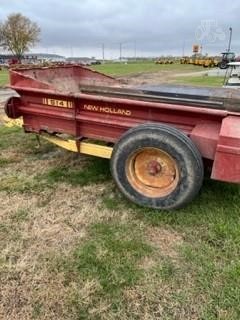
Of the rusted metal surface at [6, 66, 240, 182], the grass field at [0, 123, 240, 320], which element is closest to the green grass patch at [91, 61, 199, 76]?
the rusted metal surface at [6, 66, 240, 182]

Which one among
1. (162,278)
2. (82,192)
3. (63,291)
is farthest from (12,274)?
(82,192)

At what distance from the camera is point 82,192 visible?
357cm

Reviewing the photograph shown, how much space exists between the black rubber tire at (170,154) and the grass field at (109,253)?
132mm

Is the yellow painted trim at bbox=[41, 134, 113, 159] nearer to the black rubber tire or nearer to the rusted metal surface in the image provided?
the rusted metal surface

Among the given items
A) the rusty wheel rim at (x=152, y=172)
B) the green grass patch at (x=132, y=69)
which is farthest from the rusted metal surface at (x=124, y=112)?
the green grass patch at (x=132, y=69)

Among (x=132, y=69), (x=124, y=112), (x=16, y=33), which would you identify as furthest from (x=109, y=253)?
(x=16, y=33)

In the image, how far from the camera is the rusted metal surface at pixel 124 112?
2775 mm

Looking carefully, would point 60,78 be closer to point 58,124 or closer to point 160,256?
point 58,124

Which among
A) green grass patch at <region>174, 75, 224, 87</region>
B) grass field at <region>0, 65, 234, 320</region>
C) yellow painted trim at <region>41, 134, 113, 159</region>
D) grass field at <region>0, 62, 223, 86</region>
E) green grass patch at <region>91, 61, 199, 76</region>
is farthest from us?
green grass patch at <region>91, 61, 199, 76</region>

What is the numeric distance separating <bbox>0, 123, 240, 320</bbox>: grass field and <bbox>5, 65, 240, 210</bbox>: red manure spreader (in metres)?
0.29

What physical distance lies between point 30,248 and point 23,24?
61.8 meters

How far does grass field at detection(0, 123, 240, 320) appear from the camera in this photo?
2.15 metres

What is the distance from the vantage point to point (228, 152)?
8.77 ft

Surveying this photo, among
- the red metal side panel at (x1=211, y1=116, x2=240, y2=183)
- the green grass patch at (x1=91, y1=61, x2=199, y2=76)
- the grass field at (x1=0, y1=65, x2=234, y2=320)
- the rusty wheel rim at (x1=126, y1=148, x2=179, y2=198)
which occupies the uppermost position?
the red metal side panel at (x1=211, y1=116, x2=240, y2=183)
